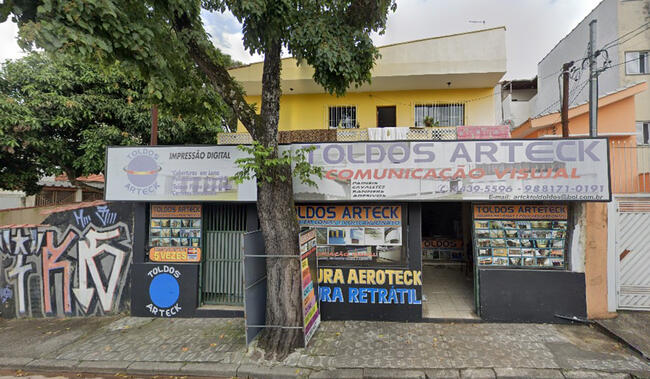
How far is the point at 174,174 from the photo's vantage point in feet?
18.9

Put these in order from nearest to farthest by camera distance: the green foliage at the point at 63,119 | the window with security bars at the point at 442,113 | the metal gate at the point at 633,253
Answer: the metal gate at the point at 633,253 < the green foliage at the point at 63,119 < the window with security bars at the point at 442,113

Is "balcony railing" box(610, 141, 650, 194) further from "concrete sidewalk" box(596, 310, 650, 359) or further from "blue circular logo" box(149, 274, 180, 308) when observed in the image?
"blue circular logo" box(149, 274, 180, 308)

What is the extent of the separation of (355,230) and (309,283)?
1493 millimetres

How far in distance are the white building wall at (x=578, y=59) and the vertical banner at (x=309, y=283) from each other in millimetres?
12432

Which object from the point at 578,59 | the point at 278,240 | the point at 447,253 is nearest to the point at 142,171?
the point at 278,240

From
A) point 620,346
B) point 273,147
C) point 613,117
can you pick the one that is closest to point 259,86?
point 273,147

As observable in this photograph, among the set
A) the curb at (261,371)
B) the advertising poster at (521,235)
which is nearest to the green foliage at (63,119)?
the curb at (261,371)

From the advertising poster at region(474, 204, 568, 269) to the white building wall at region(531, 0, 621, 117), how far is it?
28.9 ft

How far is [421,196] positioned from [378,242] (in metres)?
1.28

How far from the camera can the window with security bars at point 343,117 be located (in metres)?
10.9

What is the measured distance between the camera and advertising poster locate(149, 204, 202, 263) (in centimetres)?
614

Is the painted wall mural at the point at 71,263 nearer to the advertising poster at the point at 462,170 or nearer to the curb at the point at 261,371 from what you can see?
the curb at the point at 261,371

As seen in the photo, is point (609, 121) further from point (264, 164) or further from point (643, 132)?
point (264, 164)

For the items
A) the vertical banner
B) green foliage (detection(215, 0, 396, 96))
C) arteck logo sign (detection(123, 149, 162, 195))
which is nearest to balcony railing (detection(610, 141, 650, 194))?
green foliage (detection(215, 0, 396, 96))
